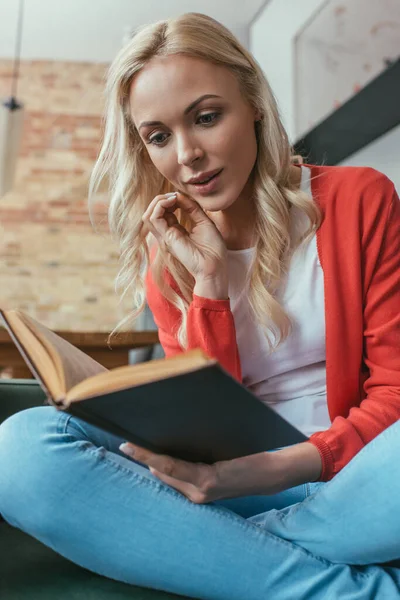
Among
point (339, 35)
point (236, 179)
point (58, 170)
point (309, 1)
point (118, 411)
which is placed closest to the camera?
point (118, 411)

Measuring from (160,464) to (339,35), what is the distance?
3.48 metres

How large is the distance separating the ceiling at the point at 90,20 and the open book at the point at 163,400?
3.83 metres

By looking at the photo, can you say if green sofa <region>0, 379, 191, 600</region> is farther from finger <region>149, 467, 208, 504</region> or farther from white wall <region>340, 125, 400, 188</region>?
white wall <region>340, 125, 400, 188</region>

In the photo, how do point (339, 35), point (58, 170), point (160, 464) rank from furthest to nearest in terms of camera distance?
point (58, 170) → point (339, 35) → point (160, 464)

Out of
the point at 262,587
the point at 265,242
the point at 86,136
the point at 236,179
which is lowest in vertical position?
the point at 86,136

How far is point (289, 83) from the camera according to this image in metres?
4.57

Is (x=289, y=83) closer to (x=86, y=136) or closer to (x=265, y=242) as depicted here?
(x=86, y=136)

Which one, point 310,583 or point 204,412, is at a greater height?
point 204,412

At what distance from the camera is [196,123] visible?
1.13 metres

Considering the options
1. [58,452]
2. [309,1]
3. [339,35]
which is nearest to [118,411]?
[58,452]

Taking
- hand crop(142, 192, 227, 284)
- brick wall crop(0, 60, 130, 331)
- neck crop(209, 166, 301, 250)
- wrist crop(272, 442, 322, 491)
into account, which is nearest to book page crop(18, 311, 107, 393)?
wrist crop(272, 442, 322, 491)

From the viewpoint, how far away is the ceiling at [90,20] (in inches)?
174

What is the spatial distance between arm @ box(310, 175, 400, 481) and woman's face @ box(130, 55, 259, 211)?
0.24 m

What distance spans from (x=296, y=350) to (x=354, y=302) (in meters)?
0.13
